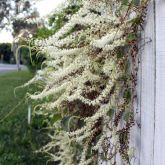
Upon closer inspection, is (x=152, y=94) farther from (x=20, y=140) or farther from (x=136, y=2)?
(x=20, y=140)

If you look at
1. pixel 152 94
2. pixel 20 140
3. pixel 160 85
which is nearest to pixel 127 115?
pixel 152 94

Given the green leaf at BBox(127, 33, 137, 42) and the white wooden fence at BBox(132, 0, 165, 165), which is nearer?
the white wooden fence at BBox(132, 0, 165, 165)

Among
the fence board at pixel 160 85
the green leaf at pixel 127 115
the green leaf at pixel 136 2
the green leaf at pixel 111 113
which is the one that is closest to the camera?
the fence board at pixel 160 85

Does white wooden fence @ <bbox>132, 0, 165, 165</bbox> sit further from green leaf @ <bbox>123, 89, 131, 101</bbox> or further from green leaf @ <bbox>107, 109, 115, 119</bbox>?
green leaf @ <bbox>107, 109, 115, 119</bbox>

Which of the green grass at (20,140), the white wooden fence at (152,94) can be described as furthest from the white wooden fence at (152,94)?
the green grass at (20,140)

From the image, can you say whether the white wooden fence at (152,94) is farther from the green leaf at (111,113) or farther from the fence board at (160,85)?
the green leaf at (111,113)

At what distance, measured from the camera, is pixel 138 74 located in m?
2.36

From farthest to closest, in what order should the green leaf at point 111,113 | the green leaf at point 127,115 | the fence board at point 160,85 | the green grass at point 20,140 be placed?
the green grass at point 20,140 → the green leaf at point 111,113 → the green leaf at point 127,115 → the fence board at point 160,85

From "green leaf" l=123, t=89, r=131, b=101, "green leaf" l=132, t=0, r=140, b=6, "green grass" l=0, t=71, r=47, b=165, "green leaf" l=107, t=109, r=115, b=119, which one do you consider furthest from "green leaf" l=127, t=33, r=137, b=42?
"green grass" l=0, t=71, r=47, b=165

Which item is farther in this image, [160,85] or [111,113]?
[111,113]

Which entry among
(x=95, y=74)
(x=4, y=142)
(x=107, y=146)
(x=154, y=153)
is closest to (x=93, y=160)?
(x=107, y=146)

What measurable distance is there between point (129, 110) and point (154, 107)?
209 mm

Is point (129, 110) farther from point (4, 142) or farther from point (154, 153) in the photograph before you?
point (4, 142)

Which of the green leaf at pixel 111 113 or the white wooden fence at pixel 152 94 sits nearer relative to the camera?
the white wooden fence at pixel 152 94
